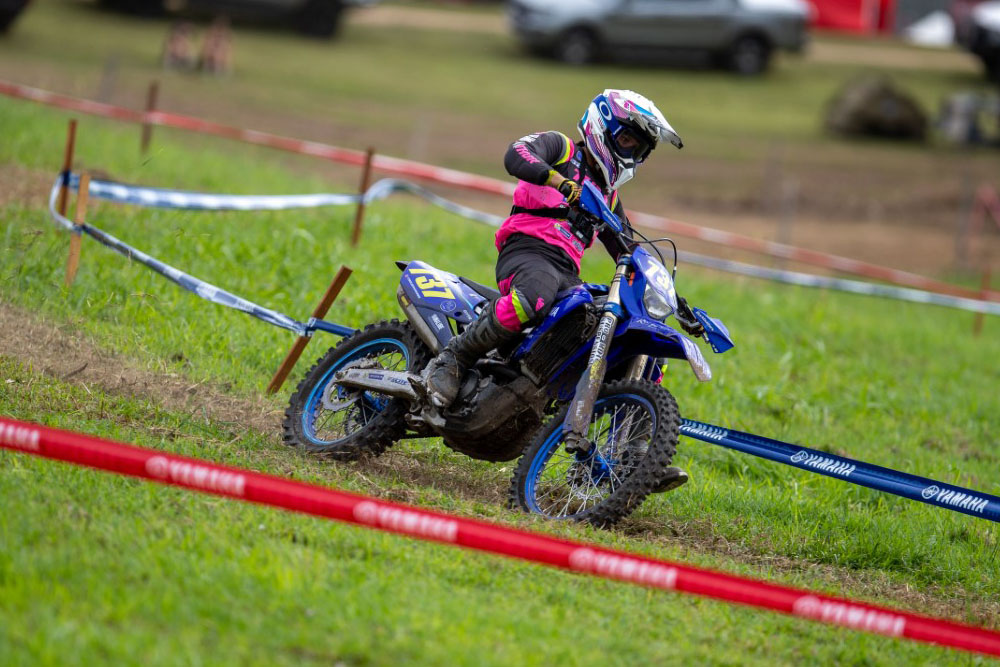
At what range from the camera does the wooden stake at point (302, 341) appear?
7.07 m

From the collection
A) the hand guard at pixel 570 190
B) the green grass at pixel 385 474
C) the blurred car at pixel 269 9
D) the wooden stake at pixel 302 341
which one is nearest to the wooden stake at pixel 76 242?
the green grass at pixel 385 474

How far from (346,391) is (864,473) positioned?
2733 millimetres

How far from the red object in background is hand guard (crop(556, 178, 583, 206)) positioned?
102 ft

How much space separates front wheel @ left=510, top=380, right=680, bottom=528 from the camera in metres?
5.58

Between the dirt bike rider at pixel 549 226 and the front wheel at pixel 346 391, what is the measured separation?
47cm

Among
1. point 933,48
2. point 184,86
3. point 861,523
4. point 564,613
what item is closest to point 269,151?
point 184,86

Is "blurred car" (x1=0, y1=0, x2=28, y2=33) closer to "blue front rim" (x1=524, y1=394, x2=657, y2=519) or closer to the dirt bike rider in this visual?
the dirt bike rider

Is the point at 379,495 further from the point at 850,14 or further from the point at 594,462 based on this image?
the point at 850,14

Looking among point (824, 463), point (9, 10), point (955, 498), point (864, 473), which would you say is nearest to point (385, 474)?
point (824, 463)

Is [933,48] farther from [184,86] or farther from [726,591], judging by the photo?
[726,591]

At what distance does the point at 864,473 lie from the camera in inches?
232

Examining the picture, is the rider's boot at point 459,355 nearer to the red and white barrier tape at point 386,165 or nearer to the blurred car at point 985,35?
the red and white barrier tape at point 386,165

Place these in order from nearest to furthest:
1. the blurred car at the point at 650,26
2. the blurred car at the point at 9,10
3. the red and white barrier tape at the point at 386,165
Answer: the red and white barrier tape at the point at 386,165 → the blurred car at the point at 9,10 → the blurred car at the point at 650,26

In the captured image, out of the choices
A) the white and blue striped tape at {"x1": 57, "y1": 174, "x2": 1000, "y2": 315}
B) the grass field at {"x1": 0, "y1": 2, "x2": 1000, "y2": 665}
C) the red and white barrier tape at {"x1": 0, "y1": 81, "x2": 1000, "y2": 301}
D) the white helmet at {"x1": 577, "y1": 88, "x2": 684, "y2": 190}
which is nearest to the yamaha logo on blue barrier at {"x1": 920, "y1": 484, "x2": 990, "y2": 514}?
the grass field at {"x1": 0, "y1": 2, "x2": 1000, "y2": 665}
